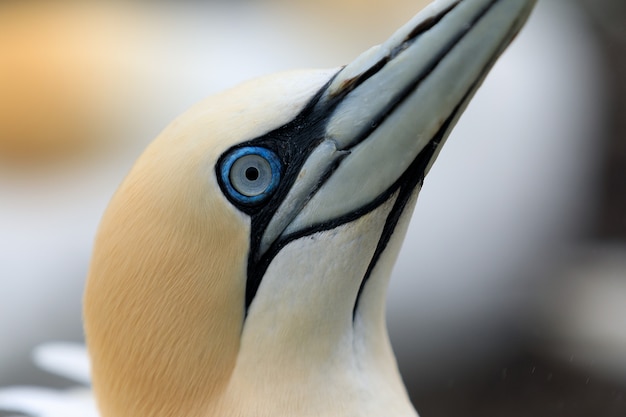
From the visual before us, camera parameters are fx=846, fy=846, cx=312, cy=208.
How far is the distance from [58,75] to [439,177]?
2736 mm

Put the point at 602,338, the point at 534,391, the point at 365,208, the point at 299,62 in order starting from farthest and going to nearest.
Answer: the point at 299,62 → the point at 602,338 → the point at 534,391 → the point at 365,208

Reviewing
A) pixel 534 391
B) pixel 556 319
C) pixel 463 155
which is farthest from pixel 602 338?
pixel 463 155

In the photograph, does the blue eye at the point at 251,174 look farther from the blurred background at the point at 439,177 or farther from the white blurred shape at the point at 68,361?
the blurred background at the point at 439,177

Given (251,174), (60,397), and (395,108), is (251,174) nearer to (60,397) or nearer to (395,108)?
(395,108)

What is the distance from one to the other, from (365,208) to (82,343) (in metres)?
3.21

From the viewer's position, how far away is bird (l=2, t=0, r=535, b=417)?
123 centimetres

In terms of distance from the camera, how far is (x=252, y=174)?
1.27 metres

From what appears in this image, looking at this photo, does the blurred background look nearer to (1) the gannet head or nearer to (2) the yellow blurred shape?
(2) the yellow blurred shape

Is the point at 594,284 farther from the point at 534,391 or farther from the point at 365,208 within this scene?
the point at 365,208

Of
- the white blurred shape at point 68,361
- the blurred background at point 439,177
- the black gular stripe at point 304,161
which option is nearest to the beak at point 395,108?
the black gular stripe at point 304,161

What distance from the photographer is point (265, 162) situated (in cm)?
127

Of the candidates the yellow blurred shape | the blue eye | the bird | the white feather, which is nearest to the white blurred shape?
the white feather

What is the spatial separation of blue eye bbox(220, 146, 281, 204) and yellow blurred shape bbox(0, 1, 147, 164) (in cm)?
444

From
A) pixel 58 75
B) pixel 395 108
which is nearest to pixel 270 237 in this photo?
pixel 395 108
